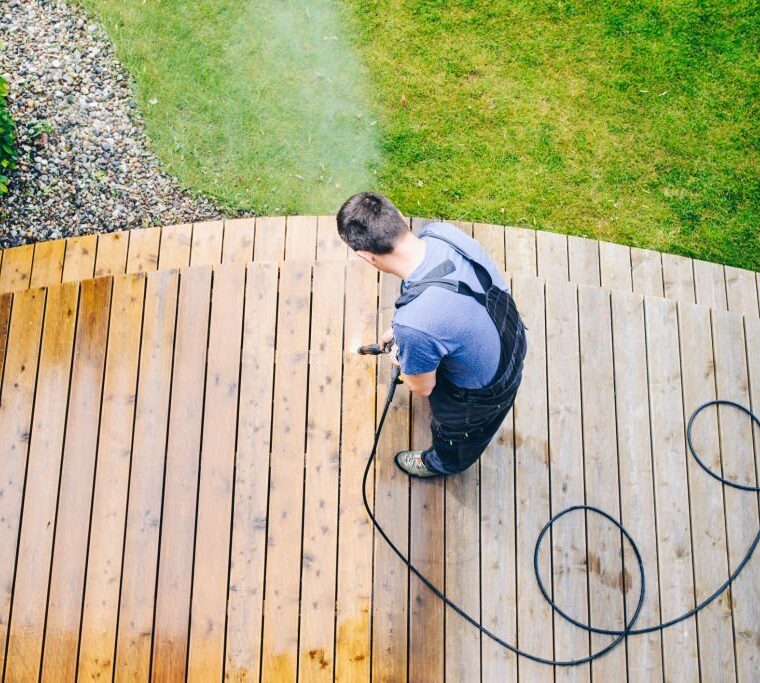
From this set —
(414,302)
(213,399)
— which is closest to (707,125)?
(414,302)

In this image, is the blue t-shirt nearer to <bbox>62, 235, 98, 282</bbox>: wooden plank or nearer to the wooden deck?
the wooden deck

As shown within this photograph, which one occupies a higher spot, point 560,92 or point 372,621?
point 560,92

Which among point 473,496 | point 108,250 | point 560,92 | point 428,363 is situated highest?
point 560,92

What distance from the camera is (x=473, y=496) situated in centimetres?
337

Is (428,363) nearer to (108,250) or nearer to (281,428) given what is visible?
(281,428)

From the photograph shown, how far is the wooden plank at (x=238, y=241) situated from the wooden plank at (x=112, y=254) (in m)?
0.59

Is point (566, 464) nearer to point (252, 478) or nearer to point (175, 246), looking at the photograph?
point (252, 478)

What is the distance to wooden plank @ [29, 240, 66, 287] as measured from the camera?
3.94 metres

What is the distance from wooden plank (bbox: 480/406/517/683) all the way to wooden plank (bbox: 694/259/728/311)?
1476 millimetres

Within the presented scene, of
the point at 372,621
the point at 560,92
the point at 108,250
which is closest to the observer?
the point at 372,621

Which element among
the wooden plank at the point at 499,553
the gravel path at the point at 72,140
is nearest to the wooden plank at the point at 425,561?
the wooden plank at the point at 499,553

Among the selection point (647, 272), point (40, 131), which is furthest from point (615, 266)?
point (40, 131)

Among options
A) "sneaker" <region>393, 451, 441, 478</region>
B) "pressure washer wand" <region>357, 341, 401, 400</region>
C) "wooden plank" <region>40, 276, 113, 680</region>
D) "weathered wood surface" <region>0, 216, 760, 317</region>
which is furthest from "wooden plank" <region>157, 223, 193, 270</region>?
"sneaker" <region>393, 451, 441, 478</region>

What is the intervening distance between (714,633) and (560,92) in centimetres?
344
